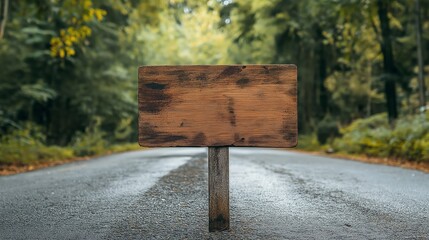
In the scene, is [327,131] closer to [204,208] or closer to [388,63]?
[388,63]

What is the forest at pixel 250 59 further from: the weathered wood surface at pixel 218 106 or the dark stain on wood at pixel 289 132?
the dark stain on wood at pixel 289 132

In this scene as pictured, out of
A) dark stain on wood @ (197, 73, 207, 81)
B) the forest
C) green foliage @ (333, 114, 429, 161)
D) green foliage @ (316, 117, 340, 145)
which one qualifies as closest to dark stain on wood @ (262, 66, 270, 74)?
dark stain on wood @ (197, 73, 207, 81)

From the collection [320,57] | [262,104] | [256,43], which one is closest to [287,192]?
[262,104]

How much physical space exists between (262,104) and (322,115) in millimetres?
21605

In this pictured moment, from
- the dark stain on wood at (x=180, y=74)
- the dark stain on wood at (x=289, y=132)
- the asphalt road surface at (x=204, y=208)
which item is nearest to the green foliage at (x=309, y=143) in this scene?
the asphalt road surface at (x=204, y=208)

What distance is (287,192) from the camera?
594 centimetres

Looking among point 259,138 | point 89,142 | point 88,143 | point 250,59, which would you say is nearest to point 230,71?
point 259,138

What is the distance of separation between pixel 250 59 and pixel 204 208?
85.8 feet

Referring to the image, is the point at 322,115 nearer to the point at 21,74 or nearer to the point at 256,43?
the point at 256,43

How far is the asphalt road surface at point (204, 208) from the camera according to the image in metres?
3.86

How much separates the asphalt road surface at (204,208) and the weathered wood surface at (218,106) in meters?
0.75

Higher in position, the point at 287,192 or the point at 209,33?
the point at 209,33

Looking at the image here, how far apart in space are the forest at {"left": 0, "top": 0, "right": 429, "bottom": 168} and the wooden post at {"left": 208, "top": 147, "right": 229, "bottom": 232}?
611 centimetres

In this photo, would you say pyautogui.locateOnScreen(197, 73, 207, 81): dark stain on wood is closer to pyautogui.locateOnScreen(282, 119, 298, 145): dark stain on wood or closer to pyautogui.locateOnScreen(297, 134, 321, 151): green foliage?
pyautogui.locateOnScreen(282, 119, 298, 145): dark stain on wood
